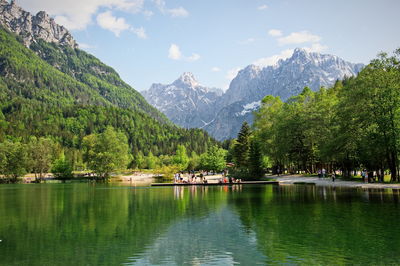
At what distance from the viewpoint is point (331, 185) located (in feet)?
175

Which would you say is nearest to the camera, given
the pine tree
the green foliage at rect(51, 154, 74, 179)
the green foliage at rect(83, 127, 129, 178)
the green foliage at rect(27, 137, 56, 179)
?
the pine tree

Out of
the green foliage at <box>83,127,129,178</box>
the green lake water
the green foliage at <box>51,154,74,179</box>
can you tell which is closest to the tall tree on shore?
the green foliage at <box>83,127,129,178</box>

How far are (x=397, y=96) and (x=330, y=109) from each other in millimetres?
24375

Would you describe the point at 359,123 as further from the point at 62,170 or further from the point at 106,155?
the point at 62,170

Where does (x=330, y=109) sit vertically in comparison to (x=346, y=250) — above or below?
above

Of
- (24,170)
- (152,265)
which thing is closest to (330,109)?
(152,265)

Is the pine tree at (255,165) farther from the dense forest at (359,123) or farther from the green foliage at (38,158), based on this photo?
the green foliage at (38,158)

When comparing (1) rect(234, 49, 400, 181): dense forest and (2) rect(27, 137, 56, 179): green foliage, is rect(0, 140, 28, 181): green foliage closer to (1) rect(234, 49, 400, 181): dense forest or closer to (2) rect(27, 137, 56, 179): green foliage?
(2) rect(27, 137, 56, 179): green foliage

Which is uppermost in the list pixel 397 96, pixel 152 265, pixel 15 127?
pixel 15 127

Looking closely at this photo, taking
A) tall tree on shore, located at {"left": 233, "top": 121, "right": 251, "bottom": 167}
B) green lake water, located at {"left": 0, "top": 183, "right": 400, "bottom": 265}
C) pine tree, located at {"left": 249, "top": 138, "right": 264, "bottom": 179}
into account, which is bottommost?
green lake water, located at {"left": 0, "top": 183, "right": 400, "bottom": 265}

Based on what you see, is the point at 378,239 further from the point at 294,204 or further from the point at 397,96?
the point at 397,96

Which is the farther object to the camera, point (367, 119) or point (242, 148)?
point (242, 148)

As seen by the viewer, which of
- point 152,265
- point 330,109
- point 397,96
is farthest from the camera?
point 330,109

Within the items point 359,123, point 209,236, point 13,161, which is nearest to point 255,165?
point 359,123
